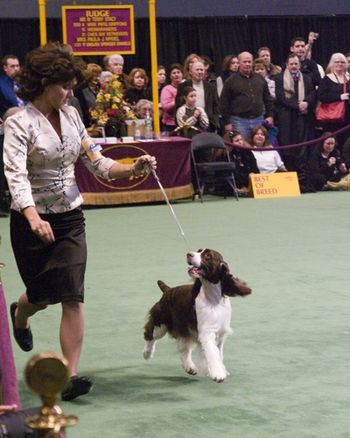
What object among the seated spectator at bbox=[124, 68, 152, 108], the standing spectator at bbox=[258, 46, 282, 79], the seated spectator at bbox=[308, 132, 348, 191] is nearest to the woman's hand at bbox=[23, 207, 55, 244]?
the seated spectator at bbox=[124, 68, 152, 108]

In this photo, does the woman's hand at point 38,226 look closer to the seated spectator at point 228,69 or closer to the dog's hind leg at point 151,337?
the dog's hind leg at point 151,337

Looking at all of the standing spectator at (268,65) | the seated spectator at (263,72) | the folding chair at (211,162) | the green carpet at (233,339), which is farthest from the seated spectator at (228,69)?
the green carpet at (233,339)

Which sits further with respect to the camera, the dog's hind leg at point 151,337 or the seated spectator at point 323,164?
the seated spectator at point 323,164

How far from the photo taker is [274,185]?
13.6 metres

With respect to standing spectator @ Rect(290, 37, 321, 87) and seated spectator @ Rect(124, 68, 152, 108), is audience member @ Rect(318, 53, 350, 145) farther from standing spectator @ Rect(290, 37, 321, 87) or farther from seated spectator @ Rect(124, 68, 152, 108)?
seated spectator @ Rect(124, 68, 152, 108)

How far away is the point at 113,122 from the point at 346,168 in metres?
3.70

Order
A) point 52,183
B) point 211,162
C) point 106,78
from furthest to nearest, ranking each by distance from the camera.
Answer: point 211,162, point 106,78, point 52,183

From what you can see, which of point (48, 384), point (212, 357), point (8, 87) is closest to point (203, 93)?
point (8, 87)

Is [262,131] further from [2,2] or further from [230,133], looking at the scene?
[2,2]

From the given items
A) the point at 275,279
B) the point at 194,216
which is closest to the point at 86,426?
the point at 275,279

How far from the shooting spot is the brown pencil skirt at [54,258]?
4492 millimetres

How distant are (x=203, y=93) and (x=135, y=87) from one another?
93cm

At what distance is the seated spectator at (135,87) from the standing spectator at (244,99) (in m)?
1.15

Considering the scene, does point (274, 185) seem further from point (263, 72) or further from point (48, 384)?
point (48, 384)
